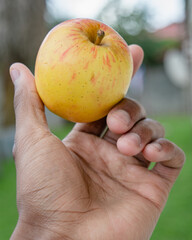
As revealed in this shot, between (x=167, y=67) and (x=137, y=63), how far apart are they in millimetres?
12123

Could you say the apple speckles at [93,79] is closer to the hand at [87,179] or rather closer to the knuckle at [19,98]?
the hand at [87,179]

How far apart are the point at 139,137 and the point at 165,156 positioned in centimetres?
15

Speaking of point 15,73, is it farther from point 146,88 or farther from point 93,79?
point 146,88

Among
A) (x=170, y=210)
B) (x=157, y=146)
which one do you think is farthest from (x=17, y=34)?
(x=157, y=146)

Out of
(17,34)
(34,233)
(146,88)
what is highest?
(34,233)

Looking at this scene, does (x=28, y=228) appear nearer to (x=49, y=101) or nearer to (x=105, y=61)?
(x=49, y=101)

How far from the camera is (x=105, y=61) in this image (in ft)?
3.44

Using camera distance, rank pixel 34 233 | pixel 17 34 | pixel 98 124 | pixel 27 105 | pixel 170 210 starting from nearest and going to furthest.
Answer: pixel 34 233 → pixel 27 105 → pixel 98 124 → pixel 170 210 → pixel 17 34

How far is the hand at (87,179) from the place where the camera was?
1.06 meters

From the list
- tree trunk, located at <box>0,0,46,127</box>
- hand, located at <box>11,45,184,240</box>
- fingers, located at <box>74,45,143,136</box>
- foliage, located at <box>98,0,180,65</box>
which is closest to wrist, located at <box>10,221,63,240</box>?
hand, located at <box>11,45,184,240</box>

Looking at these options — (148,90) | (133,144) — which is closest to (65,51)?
(133,144)

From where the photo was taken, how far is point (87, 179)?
1.25m

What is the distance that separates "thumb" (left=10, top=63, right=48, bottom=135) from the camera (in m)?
1.14

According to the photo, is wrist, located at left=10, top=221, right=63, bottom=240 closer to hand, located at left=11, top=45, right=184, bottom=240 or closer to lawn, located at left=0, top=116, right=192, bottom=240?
hand, located at left=11, top=45, right=184, bottom=240
